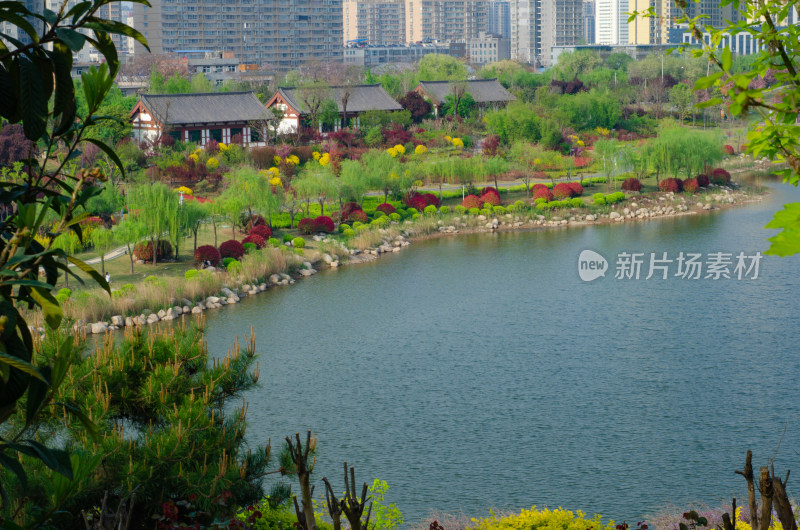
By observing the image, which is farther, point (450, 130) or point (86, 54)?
point (86, 54)

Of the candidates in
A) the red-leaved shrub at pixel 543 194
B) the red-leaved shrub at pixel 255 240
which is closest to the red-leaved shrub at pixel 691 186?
the red-leaved shrub at pixel 543 194

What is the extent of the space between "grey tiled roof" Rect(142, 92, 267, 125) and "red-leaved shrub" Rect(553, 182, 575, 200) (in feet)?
48.3

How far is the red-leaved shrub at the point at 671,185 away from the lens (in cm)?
3011

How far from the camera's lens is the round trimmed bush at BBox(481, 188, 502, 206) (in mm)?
28406

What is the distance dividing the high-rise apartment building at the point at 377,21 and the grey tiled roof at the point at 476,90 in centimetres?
8788

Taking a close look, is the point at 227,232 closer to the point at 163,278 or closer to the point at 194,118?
the point at 163,278

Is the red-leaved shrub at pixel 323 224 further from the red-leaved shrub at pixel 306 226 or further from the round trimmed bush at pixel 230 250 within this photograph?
the round trimmed bush at pixel 230 250

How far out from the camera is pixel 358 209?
2644cm

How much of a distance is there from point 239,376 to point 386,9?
13160cm

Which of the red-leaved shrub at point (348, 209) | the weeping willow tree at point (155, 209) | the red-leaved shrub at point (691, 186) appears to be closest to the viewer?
the weeping willow tree at point (155, 209)

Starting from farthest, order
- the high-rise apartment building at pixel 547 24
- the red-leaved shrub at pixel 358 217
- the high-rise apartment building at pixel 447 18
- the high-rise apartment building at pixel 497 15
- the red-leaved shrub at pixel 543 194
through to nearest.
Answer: the high-rise apartment building at pixel 497 15
the high-rise apartment building at pixel 447 18
the high-rise apartment building at pixel 547 24
the red-leaved shrub at pixel 543 194
the red-leaved shrub at pixel 358 217

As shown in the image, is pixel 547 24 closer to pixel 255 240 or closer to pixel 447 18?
pixel 447 18

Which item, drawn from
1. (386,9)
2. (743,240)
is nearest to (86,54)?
(386,9)

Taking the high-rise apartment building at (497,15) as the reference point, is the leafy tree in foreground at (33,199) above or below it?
below
